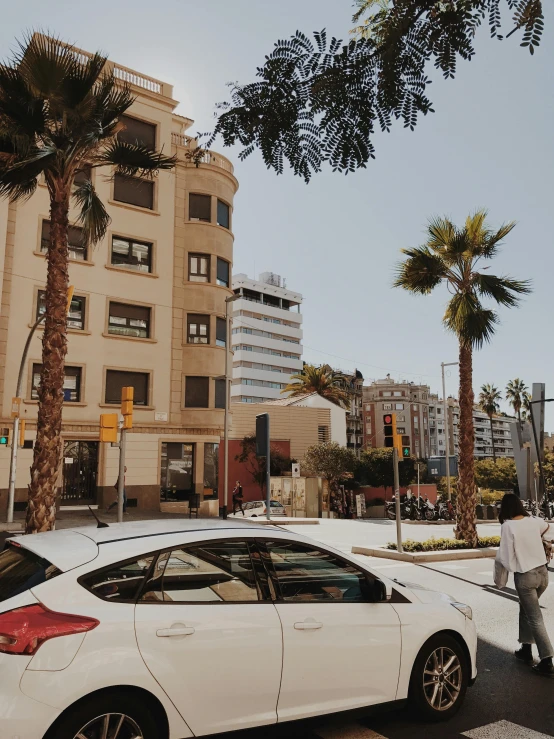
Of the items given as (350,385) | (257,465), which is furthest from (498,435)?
(257,465)

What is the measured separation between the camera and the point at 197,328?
2922cm

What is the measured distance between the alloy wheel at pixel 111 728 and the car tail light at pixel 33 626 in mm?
452

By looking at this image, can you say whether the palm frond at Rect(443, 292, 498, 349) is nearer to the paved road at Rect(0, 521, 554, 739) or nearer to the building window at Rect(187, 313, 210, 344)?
the paved road at Rect(0, 521, 554, 739)

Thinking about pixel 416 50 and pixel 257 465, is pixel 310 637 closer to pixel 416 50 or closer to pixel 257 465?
pixel 416 50

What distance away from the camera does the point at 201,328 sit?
29.2 metres

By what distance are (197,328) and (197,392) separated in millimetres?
3050

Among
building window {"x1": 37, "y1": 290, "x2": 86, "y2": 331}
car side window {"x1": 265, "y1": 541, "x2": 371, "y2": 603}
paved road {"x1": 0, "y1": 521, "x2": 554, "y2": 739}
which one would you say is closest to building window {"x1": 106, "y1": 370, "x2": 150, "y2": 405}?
building window {"x1": 37, "y1": 290, "x2": 86, "y2": 331}

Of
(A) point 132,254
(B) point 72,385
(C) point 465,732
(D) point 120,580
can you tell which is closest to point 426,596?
(C) point 465,732

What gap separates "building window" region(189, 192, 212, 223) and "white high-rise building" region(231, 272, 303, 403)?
6125cm

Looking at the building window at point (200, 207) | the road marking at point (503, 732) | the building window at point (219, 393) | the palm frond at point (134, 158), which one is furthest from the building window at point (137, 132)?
the road marking at point (503, 732)

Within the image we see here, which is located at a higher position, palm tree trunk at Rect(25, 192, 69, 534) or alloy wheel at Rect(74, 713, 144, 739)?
palm tree trunk at Rect(25, 192, 69, 534)

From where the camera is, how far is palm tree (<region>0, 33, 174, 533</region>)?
446 inches

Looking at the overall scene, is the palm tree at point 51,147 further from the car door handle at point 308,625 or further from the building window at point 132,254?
the building window at point 132,254

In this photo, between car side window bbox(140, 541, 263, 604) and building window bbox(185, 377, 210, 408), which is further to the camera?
building window bbox(185, 377, 210, 408)
